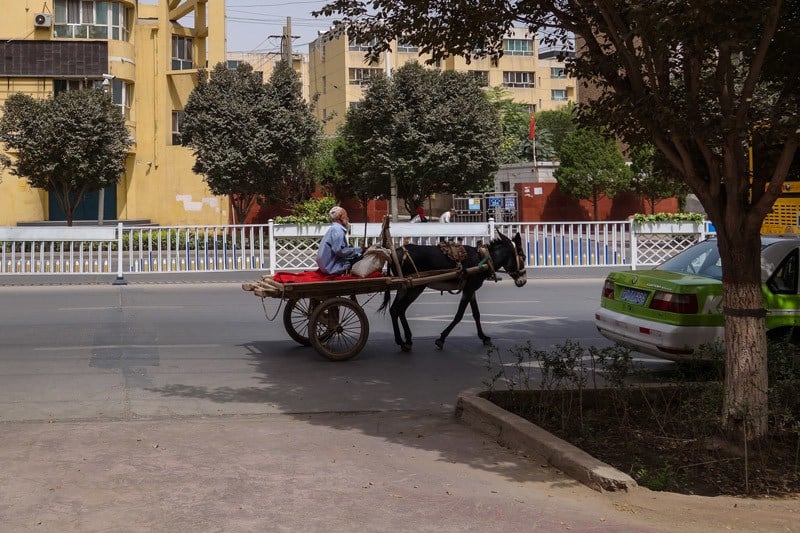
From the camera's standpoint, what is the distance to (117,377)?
10555 millimetres

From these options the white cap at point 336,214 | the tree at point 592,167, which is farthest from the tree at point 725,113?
the tree at point 592,167

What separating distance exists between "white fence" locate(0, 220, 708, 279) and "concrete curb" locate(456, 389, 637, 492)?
49.4 feet

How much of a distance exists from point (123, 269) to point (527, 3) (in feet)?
59.2

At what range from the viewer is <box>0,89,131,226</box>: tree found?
34750 mm

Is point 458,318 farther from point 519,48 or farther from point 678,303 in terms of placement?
point 519,48

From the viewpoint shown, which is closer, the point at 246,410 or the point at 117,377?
the point at 246,410

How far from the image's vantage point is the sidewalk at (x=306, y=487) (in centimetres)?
543

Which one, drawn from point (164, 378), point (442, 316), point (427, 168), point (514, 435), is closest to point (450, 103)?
point (427, 168)

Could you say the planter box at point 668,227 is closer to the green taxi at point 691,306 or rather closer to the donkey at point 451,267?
the donkey at point 451,267

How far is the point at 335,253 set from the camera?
457 inches

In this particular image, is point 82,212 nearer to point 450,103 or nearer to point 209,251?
point 450,103

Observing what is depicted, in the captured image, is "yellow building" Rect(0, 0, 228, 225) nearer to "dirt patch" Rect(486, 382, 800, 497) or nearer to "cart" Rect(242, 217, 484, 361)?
"cart" Rect(242, 217, 484, 361)

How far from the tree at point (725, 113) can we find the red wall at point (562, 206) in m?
46.4

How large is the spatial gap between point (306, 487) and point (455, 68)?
70.5m
